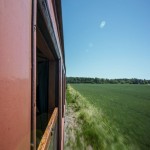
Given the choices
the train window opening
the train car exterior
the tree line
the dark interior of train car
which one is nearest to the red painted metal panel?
the train car exterior

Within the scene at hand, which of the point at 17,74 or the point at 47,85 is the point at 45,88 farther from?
the point at 17,74

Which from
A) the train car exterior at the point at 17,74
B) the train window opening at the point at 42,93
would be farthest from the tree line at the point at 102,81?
the train car exterior at the point at 17,74

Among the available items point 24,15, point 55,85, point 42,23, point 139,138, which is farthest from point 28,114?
point 139,138

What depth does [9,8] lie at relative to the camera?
0.58 metres

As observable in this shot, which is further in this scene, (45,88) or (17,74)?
(45,88)

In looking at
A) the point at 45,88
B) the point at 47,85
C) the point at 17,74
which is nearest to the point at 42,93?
the point at 45,88

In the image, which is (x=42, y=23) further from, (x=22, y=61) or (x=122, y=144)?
(x=122, y=144)

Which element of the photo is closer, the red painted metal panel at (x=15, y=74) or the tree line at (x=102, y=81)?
the red painted metal panel at (x=15, y=74)

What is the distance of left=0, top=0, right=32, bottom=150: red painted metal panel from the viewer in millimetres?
539

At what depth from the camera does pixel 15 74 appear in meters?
0.64

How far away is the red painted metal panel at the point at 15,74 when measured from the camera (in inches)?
21.2

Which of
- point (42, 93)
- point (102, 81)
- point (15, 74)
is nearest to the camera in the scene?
point (15, 74)

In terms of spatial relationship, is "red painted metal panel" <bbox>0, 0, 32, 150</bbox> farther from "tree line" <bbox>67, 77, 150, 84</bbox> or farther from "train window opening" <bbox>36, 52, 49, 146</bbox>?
"tree line" <bbox>67, 77, 150, 84</bbox>

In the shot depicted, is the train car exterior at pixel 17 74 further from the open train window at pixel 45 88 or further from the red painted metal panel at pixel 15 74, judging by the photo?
the open train window at pixel 45 88
